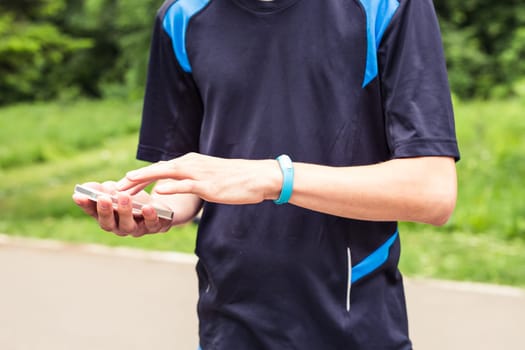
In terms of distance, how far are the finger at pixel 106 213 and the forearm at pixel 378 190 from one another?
356 millimetres

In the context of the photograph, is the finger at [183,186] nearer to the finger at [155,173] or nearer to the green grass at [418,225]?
the finger at [155,173]

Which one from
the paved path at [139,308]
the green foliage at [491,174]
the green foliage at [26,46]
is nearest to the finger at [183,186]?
the paved path at [139,308]

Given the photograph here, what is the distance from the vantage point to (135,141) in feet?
45.6

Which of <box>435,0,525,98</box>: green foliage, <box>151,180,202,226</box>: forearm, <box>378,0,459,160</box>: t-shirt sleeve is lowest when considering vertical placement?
<box>435,0,525,98</box>: green foliage

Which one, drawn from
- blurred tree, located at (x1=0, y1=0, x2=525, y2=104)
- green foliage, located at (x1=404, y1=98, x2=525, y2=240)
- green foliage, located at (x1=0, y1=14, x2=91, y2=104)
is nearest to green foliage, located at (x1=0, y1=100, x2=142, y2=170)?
blurred tree, located at (x1=0, y1=0, x2=525, y2=104)

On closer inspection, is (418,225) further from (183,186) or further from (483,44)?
(483,44)

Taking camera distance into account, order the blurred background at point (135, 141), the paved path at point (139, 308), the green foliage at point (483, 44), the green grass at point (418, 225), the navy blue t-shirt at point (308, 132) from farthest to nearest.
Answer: the green foliage at point (483, 44), the blurred background at point (135, 141), the green grass at point (418, 225), the paved path at point (139, 308), the navy blue t-shirt at point (308, 132)

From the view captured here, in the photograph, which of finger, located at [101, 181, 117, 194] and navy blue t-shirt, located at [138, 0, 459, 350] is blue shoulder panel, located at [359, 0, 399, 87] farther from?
finger, located at [101, 181, 117, 194]

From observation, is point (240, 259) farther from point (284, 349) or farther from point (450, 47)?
point (450, 47)

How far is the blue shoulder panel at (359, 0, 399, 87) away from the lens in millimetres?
1483

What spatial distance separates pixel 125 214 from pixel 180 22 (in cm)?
42

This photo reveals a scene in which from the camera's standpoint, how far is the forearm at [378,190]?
137 centimetres

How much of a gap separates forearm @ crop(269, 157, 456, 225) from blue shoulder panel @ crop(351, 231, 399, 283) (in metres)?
0.18

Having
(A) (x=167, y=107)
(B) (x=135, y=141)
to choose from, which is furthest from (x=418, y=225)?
(B) (x=135, y=141)
